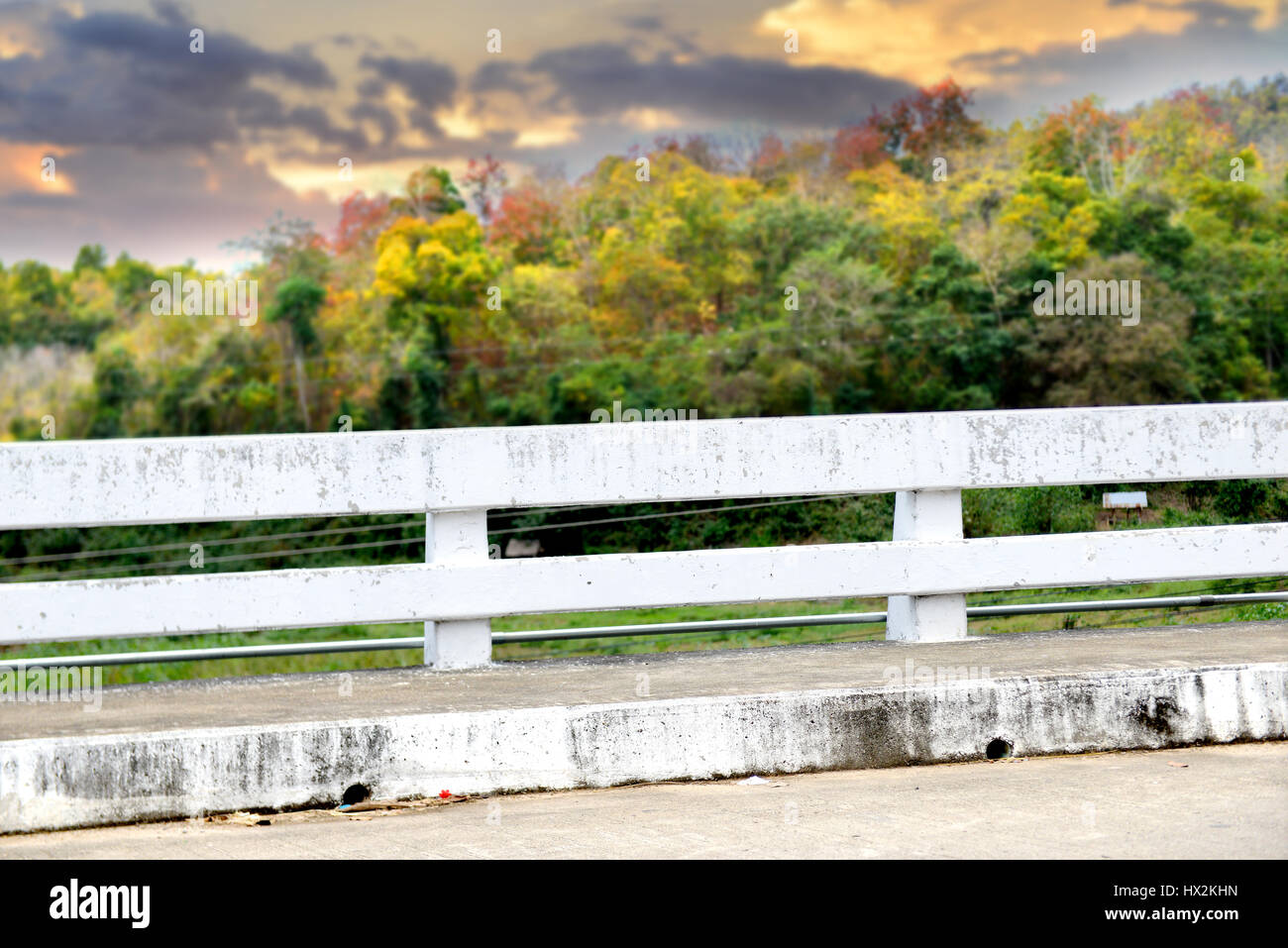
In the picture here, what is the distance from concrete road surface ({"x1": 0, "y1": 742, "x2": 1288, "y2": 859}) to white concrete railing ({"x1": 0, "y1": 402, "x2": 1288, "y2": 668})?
1000 millimetres

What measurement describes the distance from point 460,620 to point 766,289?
5905 centimetres

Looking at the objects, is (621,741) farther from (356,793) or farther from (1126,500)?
(1126,500)

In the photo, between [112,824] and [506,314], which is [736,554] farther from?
[506,314]

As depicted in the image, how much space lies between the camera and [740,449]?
5.87 m

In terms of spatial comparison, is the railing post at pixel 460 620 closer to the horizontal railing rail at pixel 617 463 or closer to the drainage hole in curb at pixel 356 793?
the horizontal railing rail at pixel 617 463

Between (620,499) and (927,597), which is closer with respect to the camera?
(620,499)

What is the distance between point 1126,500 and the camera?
641 cm

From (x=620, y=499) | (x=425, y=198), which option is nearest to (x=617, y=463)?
(x=620, y=499)

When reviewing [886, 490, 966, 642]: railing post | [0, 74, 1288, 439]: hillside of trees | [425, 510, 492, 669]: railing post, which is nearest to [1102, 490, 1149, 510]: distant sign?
[886, 490, 966, 642]: railing post

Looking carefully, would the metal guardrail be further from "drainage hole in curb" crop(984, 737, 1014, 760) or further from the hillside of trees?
the hillside of trees

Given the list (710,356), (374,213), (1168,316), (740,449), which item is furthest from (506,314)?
(740,449)

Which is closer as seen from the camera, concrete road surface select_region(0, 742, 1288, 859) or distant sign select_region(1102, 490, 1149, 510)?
concrete road surface select_region(0, 742, 1288, 859)

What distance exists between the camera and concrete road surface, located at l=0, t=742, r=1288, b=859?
4098 millimetres

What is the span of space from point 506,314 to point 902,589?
6208cm
